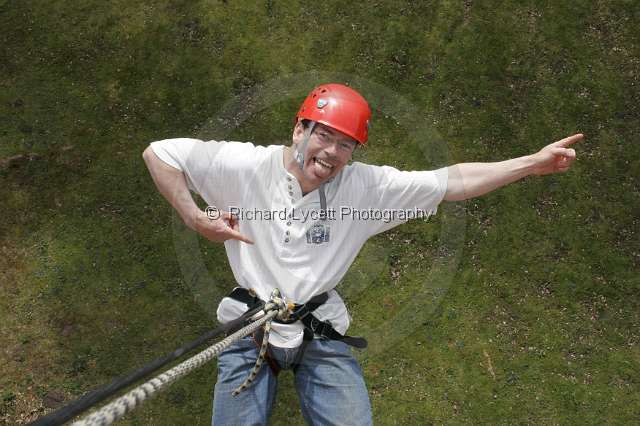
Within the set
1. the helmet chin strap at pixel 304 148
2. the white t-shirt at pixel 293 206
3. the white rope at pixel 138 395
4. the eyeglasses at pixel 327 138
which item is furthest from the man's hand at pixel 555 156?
the white rope at pixel 138 395

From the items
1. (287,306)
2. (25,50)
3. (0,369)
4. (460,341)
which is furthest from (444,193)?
(25,50)

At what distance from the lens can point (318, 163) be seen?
4402 mm

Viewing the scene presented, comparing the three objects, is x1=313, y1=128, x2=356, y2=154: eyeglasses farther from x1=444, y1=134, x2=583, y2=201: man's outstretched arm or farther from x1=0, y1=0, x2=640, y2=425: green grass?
x1=0, y1=0, x2=640, y2=425: green grass

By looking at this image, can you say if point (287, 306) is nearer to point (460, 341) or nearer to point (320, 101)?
point (320, 101)

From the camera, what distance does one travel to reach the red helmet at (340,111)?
439 centimetres

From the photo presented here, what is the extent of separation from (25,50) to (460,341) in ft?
23.5

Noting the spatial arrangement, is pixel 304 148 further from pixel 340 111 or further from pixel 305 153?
pixel 340 111

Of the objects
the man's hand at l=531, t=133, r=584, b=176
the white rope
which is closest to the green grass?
the man's hand at l=531, t=133, r=584, b=176

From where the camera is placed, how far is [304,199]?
4566mm

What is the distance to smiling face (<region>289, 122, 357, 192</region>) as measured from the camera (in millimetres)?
4391

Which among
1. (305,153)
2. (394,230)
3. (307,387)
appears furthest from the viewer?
(394,230)

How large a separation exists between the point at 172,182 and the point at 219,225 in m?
0.53

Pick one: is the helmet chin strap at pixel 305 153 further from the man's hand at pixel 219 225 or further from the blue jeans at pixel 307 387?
the blue jeans at pixel 307 387

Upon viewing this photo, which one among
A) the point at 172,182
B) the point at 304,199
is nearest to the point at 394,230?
the point at 304,199
